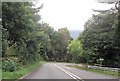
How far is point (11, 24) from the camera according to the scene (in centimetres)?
3334

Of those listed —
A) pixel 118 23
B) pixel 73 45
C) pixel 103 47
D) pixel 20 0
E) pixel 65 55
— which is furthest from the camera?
pixel 65 55

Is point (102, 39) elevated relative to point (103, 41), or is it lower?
elevated

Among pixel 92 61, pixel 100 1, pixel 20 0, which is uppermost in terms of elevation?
pixel 100 1

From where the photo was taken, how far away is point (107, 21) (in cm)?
5819

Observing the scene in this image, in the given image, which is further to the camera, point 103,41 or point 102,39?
point 103,41

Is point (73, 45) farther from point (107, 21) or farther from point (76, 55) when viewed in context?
point (107, 21)

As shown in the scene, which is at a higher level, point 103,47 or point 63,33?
point 63,33

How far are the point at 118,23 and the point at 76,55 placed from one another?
271 feet

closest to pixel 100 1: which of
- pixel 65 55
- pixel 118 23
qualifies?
pixel 118 23

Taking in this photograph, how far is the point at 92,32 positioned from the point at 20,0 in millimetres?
40868

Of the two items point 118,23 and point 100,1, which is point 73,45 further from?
point 118,23

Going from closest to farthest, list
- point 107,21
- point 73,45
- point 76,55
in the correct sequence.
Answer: point 107,21, point 76,55, point 73,45

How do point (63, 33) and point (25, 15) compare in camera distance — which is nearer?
point (25, 15)

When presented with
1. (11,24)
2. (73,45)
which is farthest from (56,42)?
(11,24)
